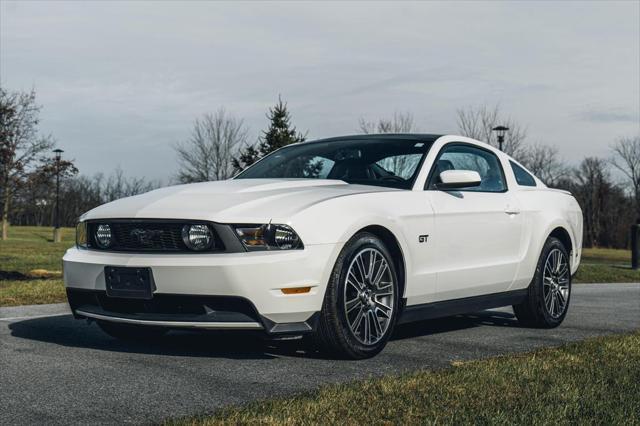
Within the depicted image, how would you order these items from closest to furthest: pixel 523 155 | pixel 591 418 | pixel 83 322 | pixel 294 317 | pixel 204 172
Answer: pixel 591 418
pixel 294 317
pixel 83 322
pixel 523 155
pixel 204 172

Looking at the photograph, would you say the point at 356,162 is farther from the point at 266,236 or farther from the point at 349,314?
the point at 266,236

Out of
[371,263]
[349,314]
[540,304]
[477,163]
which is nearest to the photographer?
[349,314]

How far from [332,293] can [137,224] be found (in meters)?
1.29

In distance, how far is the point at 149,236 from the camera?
4.98 m

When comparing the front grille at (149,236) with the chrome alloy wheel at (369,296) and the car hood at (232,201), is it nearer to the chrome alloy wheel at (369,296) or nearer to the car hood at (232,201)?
the car hood at (232,201)

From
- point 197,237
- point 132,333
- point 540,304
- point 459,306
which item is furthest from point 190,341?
point 540,304

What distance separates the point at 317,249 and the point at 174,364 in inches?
44.1

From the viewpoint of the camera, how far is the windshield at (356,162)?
6.08 m

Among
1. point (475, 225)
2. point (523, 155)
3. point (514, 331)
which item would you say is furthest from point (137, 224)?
point (523, 155)

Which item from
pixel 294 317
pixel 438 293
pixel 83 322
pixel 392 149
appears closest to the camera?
pixel 294 317

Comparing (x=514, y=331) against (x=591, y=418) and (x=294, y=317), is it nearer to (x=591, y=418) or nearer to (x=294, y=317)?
(x=294, y=317)

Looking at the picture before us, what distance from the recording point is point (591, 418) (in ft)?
11.3

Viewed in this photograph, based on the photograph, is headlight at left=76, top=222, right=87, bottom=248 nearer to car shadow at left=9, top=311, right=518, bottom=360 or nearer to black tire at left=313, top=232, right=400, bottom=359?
car shadow at left=9, top=311, right=518, bottom=360

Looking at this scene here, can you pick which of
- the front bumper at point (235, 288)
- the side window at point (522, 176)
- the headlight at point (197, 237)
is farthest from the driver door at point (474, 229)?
the headlight at point (197, 237)
